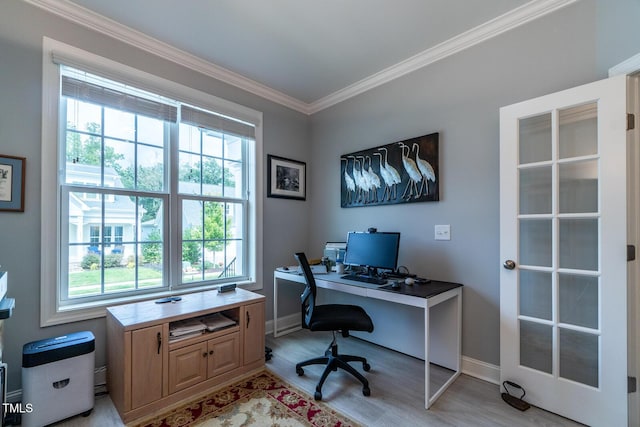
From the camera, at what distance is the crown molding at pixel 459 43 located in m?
1.92

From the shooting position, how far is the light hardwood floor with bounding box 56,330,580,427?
1679 millimetres

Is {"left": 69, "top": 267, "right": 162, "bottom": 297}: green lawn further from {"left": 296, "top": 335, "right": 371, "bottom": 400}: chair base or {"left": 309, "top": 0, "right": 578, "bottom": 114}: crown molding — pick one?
{"left": 309, "top": 0, "right": 578, "bottom": 114}: crown molding

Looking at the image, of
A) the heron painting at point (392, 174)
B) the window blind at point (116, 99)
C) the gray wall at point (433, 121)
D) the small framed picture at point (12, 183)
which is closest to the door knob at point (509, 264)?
the gray wall at point (433, 121)

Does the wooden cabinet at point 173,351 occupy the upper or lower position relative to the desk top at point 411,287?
lower

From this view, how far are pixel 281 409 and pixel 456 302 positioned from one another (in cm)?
154

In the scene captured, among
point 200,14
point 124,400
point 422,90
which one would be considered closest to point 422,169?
point 422,90

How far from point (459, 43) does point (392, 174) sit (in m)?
1.19

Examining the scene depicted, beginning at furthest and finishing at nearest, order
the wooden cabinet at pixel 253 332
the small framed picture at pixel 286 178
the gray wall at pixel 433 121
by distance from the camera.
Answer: the small framed picture at pixel 286 178
the wooden cabinet at pixel 253 332
the gray wall at pixel 433 121

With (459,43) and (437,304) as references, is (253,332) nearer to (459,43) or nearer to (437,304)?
(437,304)

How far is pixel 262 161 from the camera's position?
10.3ft

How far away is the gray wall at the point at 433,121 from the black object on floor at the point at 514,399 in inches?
7.1

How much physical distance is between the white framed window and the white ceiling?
1.04ft

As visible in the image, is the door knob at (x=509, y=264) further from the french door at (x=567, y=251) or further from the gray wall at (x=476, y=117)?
the gray wall at (x=476, y=117)

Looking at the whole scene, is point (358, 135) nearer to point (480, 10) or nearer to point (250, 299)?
point (480, 10)
